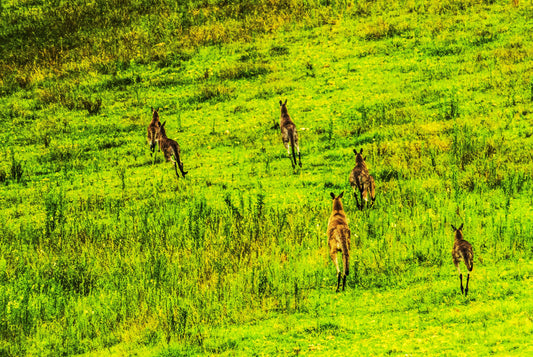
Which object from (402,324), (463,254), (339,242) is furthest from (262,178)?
(402,324)

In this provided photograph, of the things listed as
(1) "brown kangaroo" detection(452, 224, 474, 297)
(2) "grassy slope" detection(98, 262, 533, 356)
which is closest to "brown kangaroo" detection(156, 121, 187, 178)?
(2) "grassy slope" detection(98, 262, 533, 356)

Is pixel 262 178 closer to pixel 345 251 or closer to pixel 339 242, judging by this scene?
pixel 339 242

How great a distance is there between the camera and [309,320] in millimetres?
11148

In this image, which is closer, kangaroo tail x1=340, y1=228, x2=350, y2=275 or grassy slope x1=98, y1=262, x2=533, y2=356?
grassy slope x1=98, y1=262, x2=533, y2=356

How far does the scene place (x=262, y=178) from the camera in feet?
63.7

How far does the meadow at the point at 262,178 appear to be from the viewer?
11375 millimetres

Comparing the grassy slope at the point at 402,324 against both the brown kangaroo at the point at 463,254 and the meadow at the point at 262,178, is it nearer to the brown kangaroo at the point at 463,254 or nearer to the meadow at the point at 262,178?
the meadow at the point at 262,178

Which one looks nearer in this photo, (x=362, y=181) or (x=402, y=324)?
(x=402, y=324)

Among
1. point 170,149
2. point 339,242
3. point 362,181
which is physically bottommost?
point 339,242

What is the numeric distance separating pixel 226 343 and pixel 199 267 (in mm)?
3217

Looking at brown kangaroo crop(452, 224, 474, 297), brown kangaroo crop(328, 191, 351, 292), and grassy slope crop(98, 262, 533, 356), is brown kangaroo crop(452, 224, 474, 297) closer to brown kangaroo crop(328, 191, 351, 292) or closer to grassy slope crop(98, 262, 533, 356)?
grassy slope crop(98, 262, 533, 356)

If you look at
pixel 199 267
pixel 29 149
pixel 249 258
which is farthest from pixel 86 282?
pixel 29 149

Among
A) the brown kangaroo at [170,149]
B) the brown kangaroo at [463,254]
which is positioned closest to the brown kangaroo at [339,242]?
the brown kangaroo at [463,254]

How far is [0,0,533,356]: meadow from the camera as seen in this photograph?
1138 centimetres
